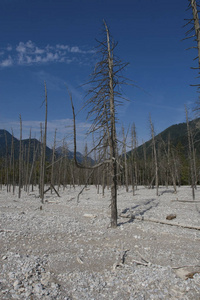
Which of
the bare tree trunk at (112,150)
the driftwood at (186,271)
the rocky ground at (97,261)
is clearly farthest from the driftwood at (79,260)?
the bare tree trunk at (112,150)

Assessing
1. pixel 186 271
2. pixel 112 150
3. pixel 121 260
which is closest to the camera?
pixel 186 271

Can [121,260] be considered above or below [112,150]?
below

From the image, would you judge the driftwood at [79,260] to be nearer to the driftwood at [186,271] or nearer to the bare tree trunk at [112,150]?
the driftwood at [186,271]

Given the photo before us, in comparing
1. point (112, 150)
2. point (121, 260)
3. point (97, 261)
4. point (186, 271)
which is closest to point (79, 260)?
point (97, 261)

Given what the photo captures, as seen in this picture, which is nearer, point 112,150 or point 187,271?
point 187,271

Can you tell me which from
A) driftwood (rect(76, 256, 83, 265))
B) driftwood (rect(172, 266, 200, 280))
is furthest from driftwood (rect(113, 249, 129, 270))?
driftwood (rect(172, 266, 200, 280))

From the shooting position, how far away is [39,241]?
6961 millimetres

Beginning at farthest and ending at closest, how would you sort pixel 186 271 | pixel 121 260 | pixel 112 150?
pixel 112 150 → pixel 121 260 → pixel 186 271

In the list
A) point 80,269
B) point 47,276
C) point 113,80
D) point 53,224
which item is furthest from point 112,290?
point 113,80

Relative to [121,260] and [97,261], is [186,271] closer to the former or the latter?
[121,260]

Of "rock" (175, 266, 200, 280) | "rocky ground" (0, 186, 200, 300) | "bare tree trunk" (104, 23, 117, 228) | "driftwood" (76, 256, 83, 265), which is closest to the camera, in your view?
"rocky ground" (0, 186, 200, 300)

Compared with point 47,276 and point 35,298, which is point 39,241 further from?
point 35,298

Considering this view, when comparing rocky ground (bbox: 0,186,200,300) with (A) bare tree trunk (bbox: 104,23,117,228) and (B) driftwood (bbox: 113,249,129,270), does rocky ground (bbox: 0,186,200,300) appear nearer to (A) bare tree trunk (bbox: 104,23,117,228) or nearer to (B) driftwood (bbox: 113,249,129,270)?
(B) driftwood (bbox: 113,249,129,270)

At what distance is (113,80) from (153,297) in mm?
8402
